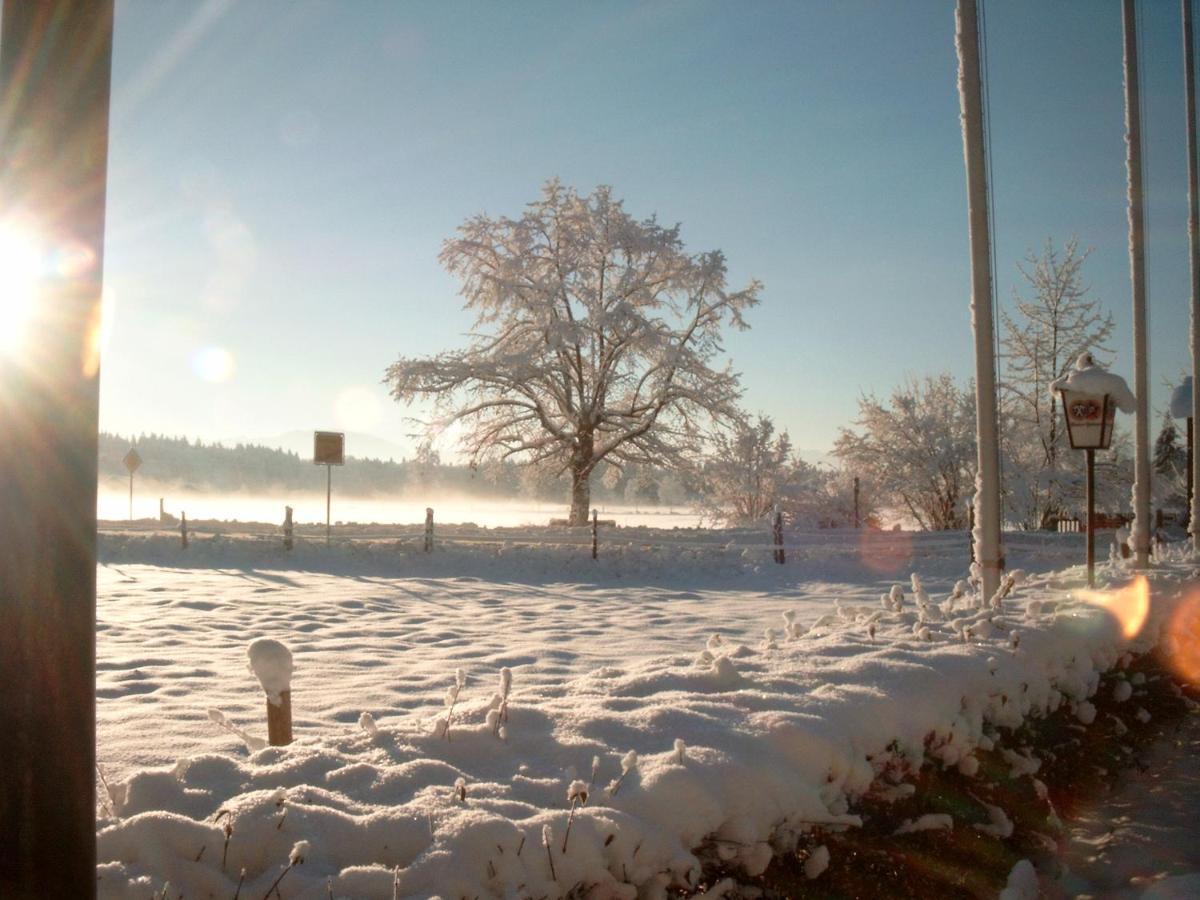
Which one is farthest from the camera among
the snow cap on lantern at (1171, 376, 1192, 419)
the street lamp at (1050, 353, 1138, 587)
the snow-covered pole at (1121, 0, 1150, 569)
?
the snow cap on lantern at (1171, 376, 1192, 419)

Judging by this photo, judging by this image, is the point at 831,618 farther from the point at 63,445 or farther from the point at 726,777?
the point at 63,445

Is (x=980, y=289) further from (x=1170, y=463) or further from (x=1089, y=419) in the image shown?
(x=1170, y=463)

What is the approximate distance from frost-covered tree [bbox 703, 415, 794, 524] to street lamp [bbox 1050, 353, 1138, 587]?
16.2 m

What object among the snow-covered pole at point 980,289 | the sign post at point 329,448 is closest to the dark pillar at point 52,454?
the snow-covered pole at point 980,289

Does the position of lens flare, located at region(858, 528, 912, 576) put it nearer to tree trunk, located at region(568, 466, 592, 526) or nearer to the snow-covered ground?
tree trunk, located at region(568, 466, 592, 526)

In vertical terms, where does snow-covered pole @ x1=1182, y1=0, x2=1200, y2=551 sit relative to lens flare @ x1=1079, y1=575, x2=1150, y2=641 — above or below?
above

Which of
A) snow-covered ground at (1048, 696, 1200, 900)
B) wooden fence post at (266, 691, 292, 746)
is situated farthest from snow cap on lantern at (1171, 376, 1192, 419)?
wooden fence post at (266, 691, 292, 746)

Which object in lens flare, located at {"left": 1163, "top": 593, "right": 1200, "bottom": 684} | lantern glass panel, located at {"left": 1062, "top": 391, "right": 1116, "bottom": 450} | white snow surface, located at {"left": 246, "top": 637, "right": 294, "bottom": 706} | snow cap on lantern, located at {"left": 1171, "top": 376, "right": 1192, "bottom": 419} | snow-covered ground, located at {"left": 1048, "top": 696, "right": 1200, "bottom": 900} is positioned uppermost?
snow cap on lantern, located at {"left": 1171, "top": 376, "right": 1192, "bottom": 419}

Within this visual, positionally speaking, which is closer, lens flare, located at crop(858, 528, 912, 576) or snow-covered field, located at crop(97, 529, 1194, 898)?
snow-covered field, located at crop(97, 529, 1194, 898)

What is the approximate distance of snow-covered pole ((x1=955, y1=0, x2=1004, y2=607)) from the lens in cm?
836

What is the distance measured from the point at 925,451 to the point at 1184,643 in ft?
72.4

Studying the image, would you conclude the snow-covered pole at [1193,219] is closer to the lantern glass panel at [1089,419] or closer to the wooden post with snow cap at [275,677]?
the lantern glass panel at [1089,419]

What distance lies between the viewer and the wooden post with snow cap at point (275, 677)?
11.9 ft

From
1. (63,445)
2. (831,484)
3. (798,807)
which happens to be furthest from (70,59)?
(831,484)
